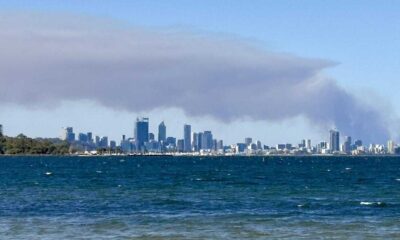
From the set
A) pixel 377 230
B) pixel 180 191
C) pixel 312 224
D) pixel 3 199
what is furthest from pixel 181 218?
pixel 180 191

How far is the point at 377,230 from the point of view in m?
50.4

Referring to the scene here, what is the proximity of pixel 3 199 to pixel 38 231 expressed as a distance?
92.3 feet

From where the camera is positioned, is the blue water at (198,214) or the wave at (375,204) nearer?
the blue water at (198,214)

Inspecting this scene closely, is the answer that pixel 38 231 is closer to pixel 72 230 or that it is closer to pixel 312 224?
pixel 72 230

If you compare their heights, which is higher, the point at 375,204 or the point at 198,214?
the point at 375,204

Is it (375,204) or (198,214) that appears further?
(375,204)

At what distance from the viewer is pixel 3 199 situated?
76062mm

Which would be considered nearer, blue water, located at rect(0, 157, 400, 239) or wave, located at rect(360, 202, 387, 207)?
blue water, located at rect(0, 157, 400, 239)

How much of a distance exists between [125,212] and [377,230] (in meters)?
18.2

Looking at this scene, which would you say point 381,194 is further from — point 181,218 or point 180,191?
point 181,218

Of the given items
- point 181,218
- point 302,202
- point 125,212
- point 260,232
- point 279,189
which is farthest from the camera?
point 279,189

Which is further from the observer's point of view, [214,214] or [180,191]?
[180,191]

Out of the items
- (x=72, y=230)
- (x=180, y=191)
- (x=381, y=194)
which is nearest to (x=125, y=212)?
(x=72, y=230)

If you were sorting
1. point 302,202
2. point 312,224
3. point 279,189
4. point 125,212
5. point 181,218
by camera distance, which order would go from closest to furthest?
point 312,224, point 181,218, point 125,212, point 302,202, point 279,189
